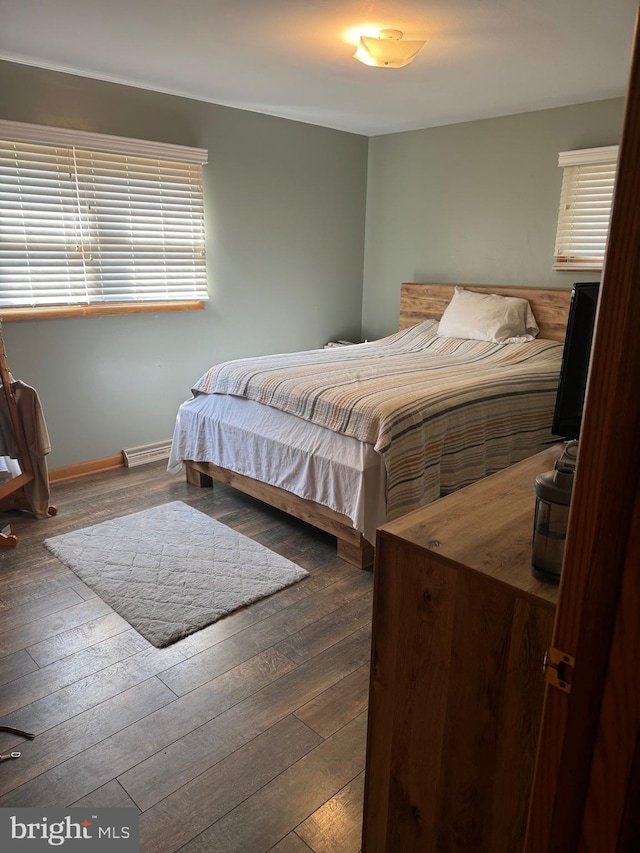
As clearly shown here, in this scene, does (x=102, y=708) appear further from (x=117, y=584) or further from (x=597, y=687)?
(x=597, y=687)

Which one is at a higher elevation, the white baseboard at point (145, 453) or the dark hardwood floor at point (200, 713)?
the white baseboard at point (145, 453)

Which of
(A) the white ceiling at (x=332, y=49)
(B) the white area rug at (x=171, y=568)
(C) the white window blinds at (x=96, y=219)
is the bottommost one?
(B) the white area rug at (x=171, y=568)

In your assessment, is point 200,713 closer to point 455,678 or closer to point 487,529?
point 455,678

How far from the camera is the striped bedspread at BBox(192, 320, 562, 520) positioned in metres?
2.54

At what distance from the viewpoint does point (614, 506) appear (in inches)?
20.1

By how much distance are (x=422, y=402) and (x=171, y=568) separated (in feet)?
4.46

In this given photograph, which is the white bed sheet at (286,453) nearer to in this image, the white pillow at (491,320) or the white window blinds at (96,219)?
the white window blinds at (96,219)

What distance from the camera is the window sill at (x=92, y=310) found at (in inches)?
129

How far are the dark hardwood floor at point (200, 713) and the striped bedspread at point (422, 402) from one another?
63cm

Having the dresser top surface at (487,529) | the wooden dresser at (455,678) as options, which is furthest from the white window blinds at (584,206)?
the wooden dresser at (455,678)

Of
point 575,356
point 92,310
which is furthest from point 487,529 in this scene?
point 92,310

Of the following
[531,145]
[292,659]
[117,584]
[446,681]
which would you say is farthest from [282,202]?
[446,681]

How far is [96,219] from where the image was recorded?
137 inches

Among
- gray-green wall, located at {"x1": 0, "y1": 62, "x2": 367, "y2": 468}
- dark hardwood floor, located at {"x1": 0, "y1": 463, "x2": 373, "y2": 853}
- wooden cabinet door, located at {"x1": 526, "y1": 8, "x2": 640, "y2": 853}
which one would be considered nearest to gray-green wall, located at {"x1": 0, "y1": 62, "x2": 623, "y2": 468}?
gray-green wall, located at {"x1": 0, "y1": 62, "x2": 367, "y2": 468}
